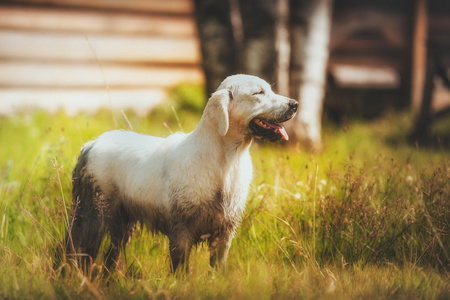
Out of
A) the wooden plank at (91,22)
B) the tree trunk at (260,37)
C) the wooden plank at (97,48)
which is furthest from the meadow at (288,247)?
the wooden plank at (91,22)

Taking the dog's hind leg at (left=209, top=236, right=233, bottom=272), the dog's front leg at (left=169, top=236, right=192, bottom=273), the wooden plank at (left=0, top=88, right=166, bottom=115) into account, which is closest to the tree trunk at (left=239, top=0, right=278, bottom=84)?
the wooden plank at (left=0, top=88, right=166, bottom=115)

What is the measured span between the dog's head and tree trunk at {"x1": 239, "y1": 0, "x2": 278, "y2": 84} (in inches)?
96.5

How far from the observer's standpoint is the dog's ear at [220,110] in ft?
7.39

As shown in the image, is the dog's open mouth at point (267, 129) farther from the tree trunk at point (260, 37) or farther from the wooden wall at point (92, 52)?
the wooden wall at point (92, 52)

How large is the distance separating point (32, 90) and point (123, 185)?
15.4ft

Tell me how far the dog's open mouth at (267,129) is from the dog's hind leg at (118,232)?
0.91m

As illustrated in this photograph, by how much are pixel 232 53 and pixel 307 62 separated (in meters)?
0.91

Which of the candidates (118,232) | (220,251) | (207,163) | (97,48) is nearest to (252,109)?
(207,163)

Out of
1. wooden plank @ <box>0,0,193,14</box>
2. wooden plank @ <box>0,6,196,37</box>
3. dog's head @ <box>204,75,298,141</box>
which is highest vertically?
wooden plank @ <box>0,0,193,14</box>

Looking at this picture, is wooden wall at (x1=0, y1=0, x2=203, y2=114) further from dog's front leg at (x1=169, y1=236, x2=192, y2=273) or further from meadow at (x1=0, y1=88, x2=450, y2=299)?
dog's front leg at (x1=169, y1=236, x2=192, y2=273)

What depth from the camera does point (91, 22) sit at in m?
6.70

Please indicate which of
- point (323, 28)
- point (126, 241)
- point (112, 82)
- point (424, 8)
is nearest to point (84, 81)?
point (112, 82)

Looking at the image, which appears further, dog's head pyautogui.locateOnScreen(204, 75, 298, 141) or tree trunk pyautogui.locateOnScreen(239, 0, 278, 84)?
tree trunk pyautogui.locateOnScreen(239, 0, 278, 84)

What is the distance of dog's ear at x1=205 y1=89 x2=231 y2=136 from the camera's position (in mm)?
2252
